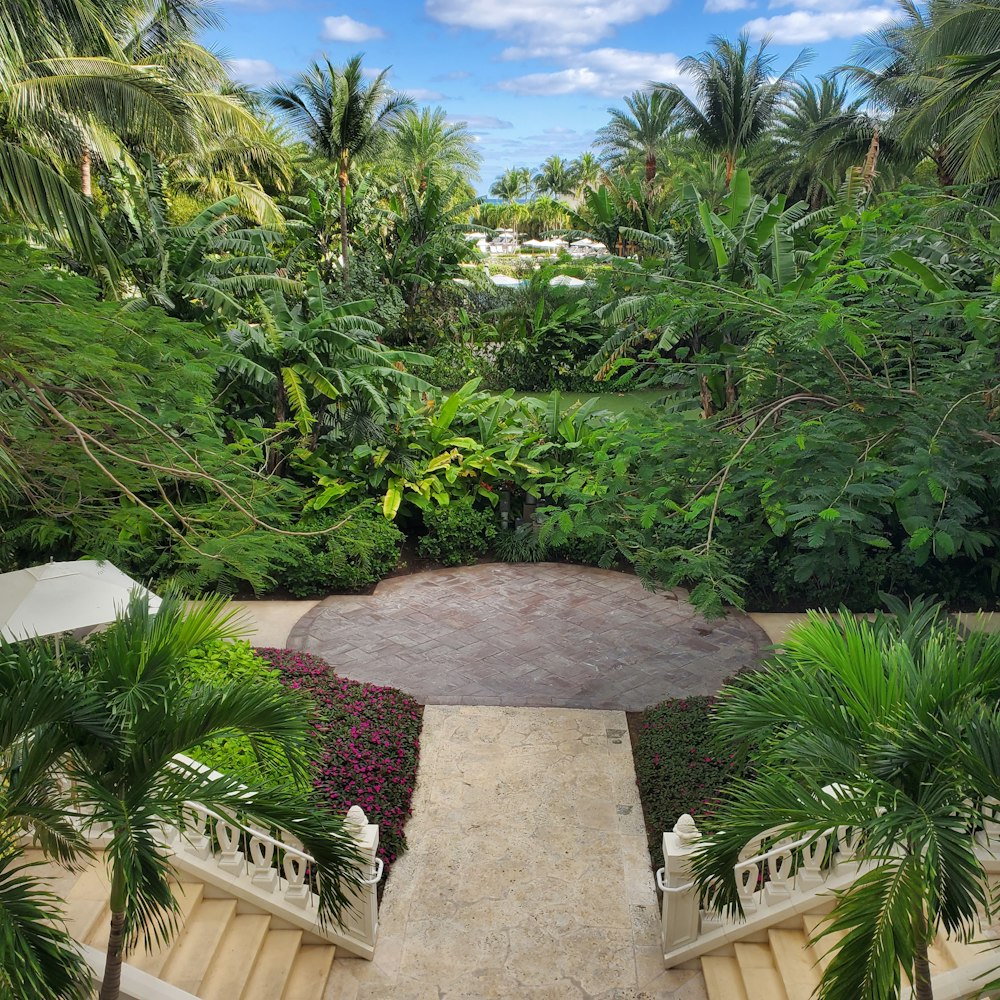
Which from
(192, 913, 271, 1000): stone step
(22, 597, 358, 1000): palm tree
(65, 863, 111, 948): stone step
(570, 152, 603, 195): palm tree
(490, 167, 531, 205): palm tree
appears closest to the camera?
(22, 597, 358, 1000): palm tree

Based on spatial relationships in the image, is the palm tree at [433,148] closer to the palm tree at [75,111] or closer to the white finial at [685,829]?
the palm tree at [75,111]

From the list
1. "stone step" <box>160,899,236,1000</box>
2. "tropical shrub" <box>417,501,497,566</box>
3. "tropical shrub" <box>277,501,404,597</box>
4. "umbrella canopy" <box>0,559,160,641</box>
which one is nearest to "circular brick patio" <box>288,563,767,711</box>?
"tropical shrub" <box>277,501,404,597</box>

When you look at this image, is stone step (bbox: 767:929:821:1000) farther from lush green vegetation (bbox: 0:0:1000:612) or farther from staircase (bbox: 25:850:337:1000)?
staircase (bbox: 25:850:337:1000)

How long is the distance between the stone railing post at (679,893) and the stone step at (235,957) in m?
2.59

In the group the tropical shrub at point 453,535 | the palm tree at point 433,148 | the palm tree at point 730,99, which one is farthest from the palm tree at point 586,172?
the tropical shrub at point 453,535

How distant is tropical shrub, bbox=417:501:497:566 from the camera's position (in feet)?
41.0

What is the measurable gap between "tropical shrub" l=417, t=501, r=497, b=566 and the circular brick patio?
1.27ft

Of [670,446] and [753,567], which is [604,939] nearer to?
[670,446]

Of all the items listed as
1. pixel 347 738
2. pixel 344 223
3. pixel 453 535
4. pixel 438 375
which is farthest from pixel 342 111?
pixel 347 738

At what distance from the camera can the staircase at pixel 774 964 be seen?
5180mm

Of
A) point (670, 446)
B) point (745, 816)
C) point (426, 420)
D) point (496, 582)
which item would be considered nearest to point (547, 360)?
point (426, 420)

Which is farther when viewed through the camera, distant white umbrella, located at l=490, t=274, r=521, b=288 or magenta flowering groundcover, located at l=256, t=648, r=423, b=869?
distant white umbrella, located at l=490, t=274, r=521, b=288

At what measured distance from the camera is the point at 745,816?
3.69 m

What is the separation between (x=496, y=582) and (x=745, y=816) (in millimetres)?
8401
